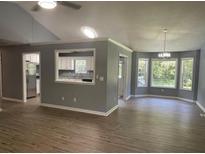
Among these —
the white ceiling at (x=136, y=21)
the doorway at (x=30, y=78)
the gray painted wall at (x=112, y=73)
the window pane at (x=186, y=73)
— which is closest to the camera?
the white ceiling at (x=136, y=21)

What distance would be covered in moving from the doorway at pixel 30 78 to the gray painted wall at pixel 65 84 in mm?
186

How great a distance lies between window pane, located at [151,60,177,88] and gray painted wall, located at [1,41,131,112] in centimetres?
258

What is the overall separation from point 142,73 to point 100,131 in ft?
17.9

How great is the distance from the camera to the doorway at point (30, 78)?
6.23m

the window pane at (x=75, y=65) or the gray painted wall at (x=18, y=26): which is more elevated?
the gray painted wall at (x=18, y=26)

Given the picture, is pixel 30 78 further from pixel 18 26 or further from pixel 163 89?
pixel 163 89

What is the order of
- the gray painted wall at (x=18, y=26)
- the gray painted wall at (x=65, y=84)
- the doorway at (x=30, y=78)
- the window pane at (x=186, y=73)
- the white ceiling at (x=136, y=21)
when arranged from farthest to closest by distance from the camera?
the window pane at (x=186, y=73) → the doorway at (x=30, y=78) → the gray painted wall at (x=18, y=26) → the gray painted wall at (x=65, y=84) → the white ceiling at (x=136, y=21)

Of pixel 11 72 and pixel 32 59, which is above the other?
pixel 32 59

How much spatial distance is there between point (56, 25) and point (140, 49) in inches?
162

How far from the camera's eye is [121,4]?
3973mm

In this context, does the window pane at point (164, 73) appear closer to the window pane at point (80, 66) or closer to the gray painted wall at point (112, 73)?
the gray painted wall at point (112, 73)

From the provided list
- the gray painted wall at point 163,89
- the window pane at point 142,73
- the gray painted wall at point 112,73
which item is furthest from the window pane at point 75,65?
the gray painted wall at point 112,73

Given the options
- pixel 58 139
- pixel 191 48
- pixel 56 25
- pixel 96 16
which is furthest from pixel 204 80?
pixel 56 25

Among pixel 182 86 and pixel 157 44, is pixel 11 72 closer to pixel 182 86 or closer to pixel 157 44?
pixel 157 44
